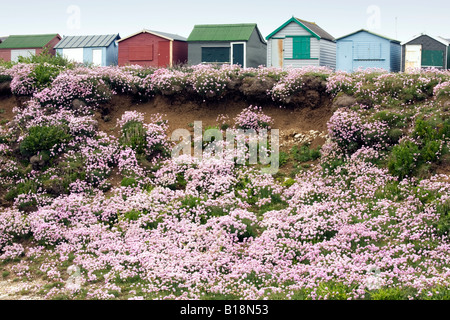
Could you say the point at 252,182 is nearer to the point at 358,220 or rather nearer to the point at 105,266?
the point at 358,220

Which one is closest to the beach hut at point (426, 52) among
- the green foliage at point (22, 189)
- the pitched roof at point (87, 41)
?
the pitched roof at point (87, 41)

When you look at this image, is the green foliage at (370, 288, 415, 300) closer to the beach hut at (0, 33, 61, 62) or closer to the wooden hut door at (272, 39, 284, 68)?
the wooden hut door at (272, 39, 284, 68)

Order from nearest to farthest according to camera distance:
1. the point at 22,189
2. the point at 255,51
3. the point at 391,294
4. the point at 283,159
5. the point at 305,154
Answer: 1. the point at 391,294
2. the point at 22,189
3. the point at 283,159
4. the point at 305,154
5. the point at 255,51

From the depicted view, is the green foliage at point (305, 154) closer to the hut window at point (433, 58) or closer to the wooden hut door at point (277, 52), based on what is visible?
the wooden hut door at point (277, 52)

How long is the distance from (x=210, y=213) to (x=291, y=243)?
9.83 ft

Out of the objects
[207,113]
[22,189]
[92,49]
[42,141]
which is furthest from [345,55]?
[22,189]

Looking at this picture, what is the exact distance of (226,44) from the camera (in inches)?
1524

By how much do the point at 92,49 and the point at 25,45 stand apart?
8.75m

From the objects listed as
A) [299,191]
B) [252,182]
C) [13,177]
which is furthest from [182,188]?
[13,177]

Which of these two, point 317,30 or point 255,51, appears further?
point 255,51

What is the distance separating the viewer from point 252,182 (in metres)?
16.4

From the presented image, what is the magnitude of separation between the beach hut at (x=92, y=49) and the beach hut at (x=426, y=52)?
2470 cm

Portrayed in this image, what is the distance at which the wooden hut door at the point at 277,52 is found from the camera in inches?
1433

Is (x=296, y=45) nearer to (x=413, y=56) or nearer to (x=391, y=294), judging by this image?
(x=413, y=56)
